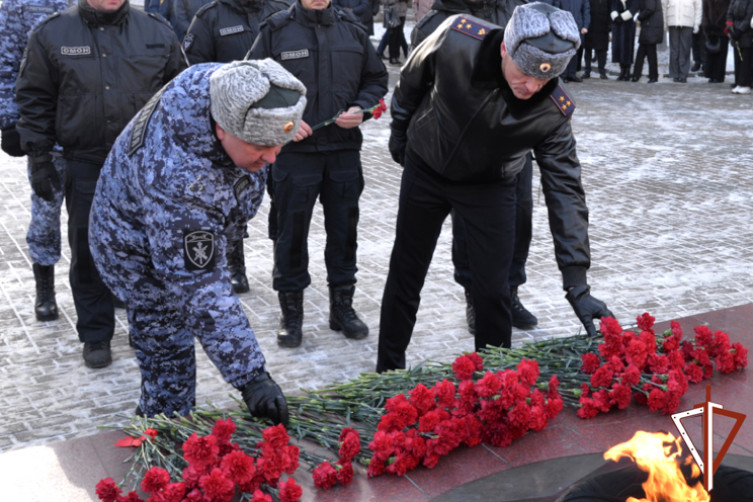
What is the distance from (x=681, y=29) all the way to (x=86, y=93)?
47.5 ft

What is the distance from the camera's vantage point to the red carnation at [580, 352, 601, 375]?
3.67 meters

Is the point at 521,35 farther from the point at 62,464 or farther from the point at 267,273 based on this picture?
the point at 267,273

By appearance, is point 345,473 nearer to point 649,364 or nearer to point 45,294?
point 649,364

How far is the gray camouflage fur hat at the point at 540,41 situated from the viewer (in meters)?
3.54

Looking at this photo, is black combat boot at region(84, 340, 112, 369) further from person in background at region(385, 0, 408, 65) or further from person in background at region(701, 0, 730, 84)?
person in background at region(701, 0, 730, 84)

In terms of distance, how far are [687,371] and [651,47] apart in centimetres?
1471

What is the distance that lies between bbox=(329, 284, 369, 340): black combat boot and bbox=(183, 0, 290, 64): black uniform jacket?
1653 millimetres

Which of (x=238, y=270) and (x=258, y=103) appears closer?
(x=258, y=103)

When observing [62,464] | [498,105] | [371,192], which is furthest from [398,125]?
[371,192]

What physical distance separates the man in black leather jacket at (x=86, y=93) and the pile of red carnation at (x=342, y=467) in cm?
246

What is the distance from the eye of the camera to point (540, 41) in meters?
3.54

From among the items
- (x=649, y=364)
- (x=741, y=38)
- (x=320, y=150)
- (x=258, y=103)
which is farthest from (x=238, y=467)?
(x=741, y=38)

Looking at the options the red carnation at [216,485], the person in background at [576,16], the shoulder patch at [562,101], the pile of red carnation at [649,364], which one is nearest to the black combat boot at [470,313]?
the pile of red carnation at [649,364]

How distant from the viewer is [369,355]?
215 inches
